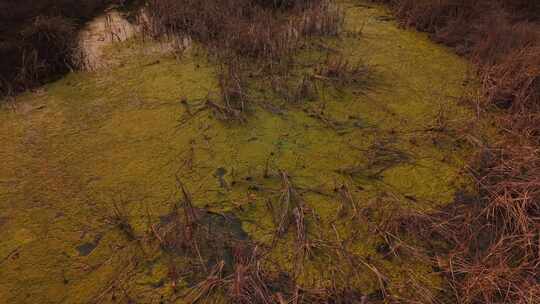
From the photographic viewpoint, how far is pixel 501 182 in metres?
2.00

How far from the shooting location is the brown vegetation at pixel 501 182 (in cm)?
157

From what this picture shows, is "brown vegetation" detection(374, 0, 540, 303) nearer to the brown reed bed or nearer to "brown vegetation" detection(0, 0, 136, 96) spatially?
the brown reed bed

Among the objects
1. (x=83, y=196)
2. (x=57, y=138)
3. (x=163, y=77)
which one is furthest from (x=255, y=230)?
(x=163, y=77)

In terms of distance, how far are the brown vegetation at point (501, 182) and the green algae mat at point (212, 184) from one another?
0.43ft

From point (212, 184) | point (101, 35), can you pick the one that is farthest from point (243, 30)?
point (212, 184)

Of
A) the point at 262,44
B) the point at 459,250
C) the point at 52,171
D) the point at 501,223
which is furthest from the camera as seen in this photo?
the point at 262,44

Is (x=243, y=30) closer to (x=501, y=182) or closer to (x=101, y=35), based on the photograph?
(x=101, y=35)

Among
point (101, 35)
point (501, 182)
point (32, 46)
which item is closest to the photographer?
point (501, 182)

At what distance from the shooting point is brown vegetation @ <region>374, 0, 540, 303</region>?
5.16 feet

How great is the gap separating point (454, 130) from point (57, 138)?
2668 mm

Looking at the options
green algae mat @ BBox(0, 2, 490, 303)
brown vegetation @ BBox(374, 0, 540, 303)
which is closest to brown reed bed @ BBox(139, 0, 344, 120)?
green algae mat @ BBox(0, 2, 490, 303)

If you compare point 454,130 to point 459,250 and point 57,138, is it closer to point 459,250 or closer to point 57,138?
point 459,250

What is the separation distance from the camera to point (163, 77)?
2.97 meters

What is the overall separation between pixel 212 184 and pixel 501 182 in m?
1.64
